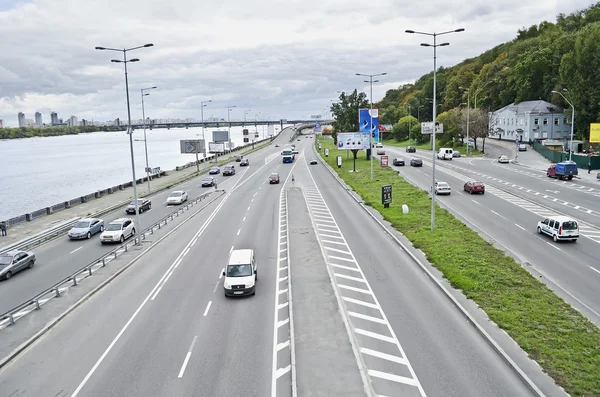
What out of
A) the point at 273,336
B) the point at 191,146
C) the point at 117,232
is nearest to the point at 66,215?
the point at 117,232

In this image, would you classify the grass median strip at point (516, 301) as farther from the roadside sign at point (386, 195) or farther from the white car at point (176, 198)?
the white car at point (176, 198)

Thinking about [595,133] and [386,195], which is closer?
[386,195]

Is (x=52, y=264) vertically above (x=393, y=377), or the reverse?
(x=393, y=377)

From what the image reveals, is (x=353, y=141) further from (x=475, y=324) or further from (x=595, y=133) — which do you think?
(x=475, y=324)

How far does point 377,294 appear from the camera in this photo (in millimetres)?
22062

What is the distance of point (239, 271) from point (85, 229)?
66.4ft

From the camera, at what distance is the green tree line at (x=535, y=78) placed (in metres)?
84.4

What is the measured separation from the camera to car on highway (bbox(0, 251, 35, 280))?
2750 cm

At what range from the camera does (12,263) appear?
91.8ft

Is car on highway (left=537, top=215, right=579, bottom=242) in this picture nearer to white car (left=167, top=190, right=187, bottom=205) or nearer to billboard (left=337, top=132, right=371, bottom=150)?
white car (left=167, top=190, right=187, bottom=205)

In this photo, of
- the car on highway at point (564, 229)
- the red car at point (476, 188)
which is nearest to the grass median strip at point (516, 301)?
the car on highway at point (564, 229)

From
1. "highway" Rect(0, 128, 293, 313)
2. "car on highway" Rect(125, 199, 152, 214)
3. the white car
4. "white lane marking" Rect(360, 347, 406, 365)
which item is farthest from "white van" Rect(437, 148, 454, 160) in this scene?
"white lane marking" Rect(360, 347, 406, 365)

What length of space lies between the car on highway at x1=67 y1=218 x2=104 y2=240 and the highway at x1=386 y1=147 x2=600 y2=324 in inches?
1181

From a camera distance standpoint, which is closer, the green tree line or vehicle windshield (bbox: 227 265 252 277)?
Result: vehicle windshield (bbox: 227 265 252 277)
